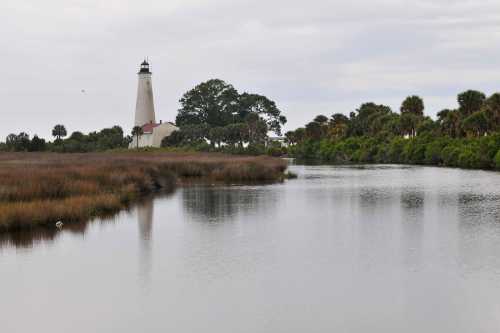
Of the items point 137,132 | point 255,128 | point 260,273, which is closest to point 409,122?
point 255,128

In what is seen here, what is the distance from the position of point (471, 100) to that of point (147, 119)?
208ft

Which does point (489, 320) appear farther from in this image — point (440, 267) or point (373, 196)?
point (373, 196)

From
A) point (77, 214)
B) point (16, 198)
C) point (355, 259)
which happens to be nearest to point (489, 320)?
point (355, 259)

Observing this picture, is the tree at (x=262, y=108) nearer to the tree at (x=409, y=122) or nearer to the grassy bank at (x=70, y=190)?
the tree at (x=409, y=122)

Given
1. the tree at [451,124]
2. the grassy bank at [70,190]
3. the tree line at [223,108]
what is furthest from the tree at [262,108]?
the grassy bank at [70,190]

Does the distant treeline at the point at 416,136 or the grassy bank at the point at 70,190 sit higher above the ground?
the distant treeline at the point at 416,136

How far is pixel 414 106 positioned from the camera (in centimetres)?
11981

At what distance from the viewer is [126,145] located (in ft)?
425

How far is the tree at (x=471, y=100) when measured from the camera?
98.4 metres

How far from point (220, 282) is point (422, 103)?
355 feet

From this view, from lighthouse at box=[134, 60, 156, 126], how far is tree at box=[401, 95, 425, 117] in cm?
4978

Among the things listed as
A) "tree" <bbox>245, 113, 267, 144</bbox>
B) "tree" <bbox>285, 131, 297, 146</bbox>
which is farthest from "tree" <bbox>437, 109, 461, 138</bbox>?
"tree" <bbox>285, 131, 297, 146</bbox>

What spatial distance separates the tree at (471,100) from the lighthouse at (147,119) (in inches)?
2204

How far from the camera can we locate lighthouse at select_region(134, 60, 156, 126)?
127250mm
